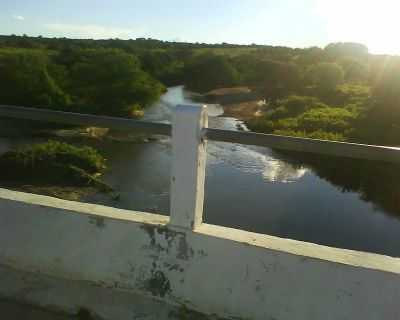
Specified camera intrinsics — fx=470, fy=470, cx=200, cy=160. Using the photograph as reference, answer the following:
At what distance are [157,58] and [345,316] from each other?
6359cm

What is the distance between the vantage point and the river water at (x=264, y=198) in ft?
53.9

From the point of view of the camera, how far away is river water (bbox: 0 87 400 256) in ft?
53.9

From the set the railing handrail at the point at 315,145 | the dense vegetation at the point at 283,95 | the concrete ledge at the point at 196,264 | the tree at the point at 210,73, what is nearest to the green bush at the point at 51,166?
the dense vegetation at the point at 283,95

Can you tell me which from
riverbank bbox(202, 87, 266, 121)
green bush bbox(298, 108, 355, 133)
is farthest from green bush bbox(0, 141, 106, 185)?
riverbank bbox(202, 87, 266, 121)

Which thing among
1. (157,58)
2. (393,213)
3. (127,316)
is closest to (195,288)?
(127,316)

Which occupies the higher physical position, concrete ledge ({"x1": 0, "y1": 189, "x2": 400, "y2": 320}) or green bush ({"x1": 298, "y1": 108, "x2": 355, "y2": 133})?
concrete ledge ({"x1": 0, "y1": 189, "x2": 400, "y2": 320})

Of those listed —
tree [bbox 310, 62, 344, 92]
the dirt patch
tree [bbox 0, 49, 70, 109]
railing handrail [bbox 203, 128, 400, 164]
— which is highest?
tree [bbox 310, 62, 344, 92]

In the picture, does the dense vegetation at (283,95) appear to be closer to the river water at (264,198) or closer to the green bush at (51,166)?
the green bush at (51,166)

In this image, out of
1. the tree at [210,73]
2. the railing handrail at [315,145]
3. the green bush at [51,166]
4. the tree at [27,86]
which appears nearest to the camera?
the railing handrail at [315,145]

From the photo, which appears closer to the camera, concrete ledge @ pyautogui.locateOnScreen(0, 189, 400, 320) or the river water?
concrete ledge @ pyautogui.locateOnScreen(0, 189, 400, 320)

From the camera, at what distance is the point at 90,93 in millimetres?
37219

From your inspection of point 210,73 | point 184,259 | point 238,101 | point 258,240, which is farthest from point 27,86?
point 258,240

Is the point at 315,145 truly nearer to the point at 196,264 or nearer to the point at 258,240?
the point at 258,240

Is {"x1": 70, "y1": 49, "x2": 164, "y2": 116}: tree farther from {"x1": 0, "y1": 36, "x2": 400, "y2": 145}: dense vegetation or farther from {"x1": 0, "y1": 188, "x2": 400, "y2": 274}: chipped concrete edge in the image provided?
{"x1": 0, "y1": 188, "x2": 400, "y2": 274}: chipped concrete edge
